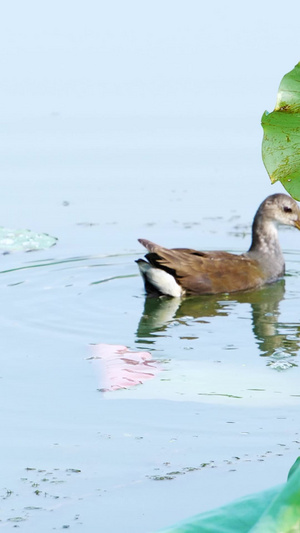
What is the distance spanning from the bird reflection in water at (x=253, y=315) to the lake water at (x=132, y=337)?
0.07 ft

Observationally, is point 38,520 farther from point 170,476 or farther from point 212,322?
point 212,322

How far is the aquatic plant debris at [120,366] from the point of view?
603 cm

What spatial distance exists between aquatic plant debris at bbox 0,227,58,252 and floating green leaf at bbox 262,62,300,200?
251 inches

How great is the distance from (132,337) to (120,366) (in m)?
0.80

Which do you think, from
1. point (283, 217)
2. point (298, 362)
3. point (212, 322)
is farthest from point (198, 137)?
point (298, 362)

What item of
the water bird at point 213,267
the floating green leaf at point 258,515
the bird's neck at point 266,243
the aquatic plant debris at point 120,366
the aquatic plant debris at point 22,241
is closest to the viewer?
the floating green leaf at point 258,515

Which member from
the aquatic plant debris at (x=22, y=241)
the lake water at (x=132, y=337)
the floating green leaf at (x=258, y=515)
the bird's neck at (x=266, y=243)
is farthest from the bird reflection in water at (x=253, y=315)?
the floating green leaf at (x=258, y=515)

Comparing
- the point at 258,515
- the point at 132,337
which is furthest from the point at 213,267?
the point at 258,515

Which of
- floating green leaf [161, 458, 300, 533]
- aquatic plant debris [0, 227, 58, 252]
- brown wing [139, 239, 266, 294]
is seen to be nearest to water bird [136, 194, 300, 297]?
brown wing [139, 239, 266, 294]

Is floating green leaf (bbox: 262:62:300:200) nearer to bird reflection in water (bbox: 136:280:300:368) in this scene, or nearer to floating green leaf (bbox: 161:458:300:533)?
floating green leaf (bbox: 161:458:300:533)

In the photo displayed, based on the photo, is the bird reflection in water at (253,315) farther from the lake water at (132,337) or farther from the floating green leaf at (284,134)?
the floating green leaf at (284,134)

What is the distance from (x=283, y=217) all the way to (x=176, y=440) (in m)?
4.60

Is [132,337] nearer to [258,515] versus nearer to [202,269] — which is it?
[202,269]

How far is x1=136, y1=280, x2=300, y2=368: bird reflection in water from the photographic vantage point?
699 centimetres
